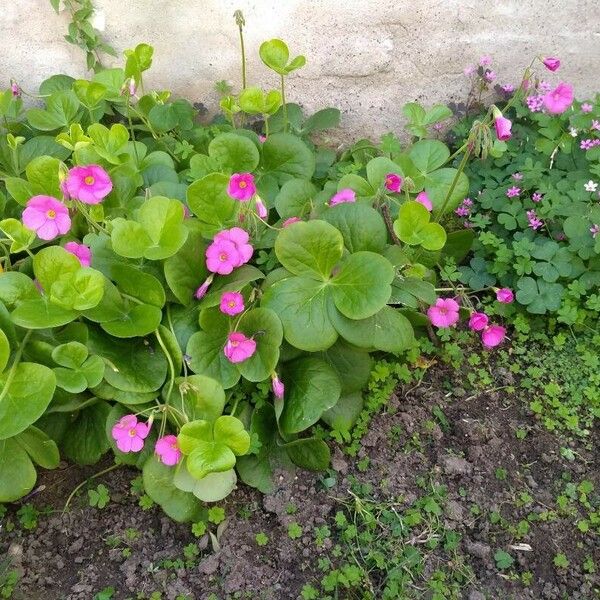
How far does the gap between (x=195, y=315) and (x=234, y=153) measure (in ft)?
2.18

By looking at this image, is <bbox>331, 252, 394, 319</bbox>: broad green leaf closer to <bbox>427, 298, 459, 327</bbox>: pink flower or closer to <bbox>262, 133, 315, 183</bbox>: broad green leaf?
<bbox>427, 298, 459, 327</bbox>: pink flower

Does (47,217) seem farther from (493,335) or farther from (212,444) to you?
(493,335)

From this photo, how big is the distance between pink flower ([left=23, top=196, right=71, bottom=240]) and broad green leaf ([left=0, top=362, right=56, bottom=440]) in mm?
395

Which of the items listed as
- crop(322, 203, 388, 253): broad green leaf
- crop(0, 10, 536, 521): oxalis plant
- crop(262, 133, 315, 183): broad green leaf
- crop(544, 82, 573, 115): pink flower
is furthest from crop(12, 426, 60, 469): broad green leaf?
crop(544, 82, 573, 115): pink flower

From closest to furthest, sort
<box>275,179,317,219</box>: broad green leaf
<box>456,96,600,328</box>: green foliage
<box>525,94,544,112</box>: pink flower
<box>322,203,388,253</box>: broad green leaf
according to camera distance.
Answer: <box>322,203,388,253</box>: broad green leaf
<box>275,179,317,219</box>: broad green leaf
<box>456,96,600,328</box>: green foliage
<box>525,94,544,112</box>: pink flower

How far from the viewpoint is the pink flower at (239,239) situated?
6.64 ft

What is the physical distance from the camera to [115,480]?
2174mm

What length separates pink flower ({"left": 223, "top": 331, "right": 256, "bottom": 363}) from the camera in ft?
6.44

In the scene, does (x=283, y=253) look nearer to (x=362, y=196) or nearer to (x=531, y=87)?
(x=362, y=196)

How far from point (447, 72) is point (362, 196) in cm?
84

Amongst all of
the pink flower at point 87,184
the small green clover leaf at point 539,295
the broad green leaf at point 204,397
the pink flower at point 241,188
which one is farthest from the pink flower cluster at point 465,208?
the pink flower at point 87,184

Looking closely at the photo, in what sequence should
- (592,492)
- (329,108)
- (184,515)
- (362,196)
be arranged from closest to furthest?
(184,515)
(592,492)
(362,196)
(329,108)

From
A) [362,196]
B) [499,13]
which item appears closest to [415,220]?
[362,196]

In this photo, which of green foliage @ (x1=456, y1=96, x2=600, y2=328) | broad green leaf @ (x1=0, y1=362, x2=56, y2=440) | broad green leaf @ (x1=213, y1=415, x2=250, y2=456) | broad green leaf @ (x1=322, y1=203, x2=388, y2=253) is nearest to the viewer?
broad green leaf @ (x1=0, y1=362, x2=56, y2=440)
